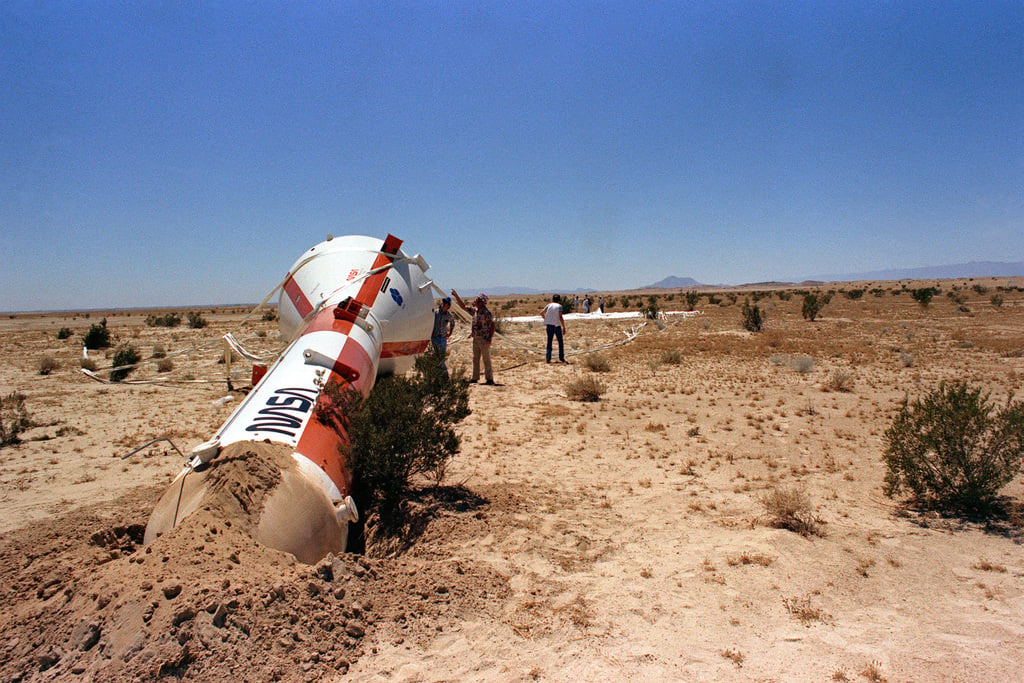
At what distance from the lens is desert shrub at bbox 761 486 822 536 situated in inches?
223

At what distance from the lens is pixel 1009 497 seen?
6352mm

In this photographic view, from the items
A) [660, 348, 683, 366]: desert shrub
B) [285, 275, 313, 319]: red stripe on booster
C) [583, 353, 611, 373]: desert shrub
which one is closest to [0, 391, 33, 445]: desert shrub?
[285, 275, 313, 319]: red stripe on booster

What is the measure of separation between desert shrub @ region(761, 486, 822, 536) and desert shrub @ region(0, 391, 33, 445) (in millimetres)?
10858

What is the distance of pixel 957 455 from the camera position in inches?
247

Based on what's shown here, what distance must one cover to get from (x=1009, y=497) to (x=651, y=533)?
3.88 metres

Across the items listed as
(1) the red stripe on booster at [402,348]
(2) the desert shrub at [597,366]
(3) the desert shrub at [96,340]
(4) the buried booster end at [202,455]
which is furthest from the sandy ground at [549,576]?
(3) the desert shrub at [96,340]

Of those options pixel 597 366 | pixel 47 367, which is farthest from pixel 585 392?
pixel 47 367

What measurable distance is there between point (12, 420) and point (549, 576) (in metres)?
10.5

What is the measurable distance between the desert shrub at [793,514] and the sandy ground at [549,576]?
0.14 meters

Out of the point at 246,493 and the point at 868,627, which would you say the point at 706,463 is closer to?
the point at 868,627

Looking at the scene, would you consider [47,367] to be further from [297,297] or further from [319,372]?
[319,372]

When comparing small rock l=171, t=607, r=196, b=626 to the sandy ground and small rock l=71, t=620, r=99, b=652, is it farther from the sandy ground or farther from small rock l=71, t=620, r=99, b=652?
small rock l=71, t=620, r=99, b=652

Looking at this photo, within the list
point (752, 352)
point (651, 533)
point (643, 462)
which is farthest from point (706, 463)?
point (752, 352)

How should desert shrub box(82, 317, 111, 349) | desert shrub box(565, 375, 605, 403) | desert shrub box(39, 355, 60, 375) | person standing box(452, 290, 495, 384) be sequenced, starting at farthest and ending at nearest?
1. desert shrub box(82, 317, 111, 349)
2. desert shrub box(39, 355, 60, 375)
3. person standing box(452, 290, 495, 384)
4. desert shrub box(565, 375, 605, 403)
